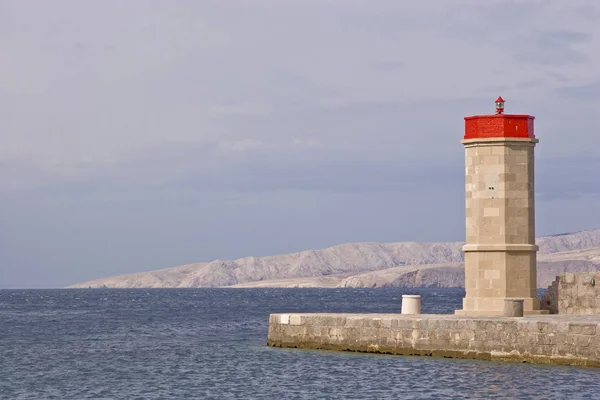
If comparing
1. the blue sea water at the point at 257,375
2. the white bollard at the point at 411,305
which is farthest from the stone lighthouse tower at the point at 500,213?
the blue sea water at the point at 257,375

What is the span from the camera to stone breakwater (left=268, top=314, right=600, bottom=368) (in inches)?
1159

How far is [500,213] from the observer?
35219 millimetres

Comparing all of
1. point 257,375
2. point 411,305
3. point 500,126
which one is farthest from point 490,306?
point 257,375

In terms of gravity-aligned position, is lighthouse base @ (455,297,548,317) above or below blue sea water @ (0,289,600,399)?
above

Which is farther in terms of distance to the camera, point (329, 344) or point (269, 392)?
point (329, 344)

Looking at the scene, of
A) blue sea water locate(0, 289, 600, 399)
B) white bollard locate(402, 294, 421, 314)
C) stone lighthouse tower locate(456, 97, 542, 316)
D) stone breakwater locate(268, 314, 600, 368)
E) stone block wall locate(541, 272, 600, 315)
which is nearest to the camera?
blue sea water locate(0, 289, 600, 399)

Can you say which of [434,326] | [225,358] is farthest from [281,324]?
[434,326]

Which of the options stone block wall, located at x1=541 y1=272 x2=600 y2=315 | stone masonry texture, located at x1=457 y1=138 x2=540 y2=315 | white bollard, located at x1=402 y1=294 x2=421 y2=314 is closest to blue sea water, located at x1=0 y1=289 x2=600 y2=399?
white bollard, located at x1=402 y1=294 x2=421 y2=314

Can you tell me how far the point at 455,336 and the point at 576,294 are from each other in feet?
19.6

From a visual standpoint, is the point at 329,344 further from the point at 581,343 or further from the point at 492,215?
the point at 581,343

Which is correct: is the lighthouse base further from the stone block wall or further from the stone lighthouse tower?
the stone block wall

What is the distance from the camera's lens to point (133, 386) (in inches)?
1225

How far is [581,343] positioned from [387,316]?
732cm

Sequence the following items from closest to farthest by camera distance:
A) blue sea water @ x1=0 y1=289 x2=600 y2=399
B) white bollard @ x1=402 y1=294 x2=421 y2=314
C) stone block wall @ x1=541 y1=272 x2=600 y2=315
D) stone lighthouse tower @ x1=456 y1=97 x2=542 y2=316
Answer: blue sea water @ x1=0 y1=289 x2=600 y2=399, stone lighthouse tower @ x1=456 y1=97 x2=542 y2=316, stone block wall @ x1=541 y1=272 x2=600 y2=315, white bollard @ x1=402 y1=294 x2=421 y2=314
